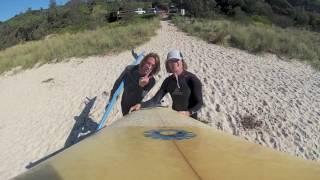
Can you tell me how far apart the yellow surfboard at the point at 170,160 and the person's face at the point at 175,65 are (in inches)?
57.6

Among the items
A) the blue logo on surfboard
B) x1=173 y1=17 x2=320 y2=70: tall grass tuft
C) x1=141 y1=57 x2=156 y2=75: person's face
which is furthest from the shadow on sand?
x1=173 y1=17 x2=320 y2=70: tall grass tuft

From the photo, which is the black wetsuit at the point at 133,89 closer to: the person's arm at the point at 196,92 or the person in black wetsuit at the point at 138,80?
the person in black wetsuit at the point at 138,80

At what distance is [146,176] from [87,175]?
0.28 meters

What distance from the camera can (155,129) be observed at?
9.61 feet

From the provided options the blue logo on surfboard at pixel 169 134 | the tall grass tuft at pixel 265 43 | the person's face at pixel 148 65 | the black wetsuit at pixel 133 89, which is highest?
the person's face at pixel 148 65

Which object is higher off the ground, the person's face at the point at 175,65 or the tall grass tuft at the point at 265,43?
the person's face at the point at 175,65

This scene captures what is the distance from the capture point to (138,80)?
503cm

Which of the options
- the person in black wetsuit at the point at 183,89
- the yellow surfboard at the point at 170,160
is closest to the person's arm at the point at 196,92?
the person in black wetsuit at the point at 183,89

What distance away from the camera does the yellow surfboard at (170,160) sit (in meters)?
1.94

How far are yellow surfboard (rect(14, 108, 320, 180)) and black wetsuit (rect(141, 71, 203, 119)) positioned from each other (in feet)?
4.87

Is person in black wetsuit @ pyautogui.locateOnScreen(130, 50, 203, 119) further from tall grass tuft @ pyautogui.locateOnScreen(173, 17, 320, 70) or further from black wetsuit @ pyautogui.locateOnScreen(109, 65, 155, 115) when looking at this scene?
tall grass tuft @ pyautogui.locateOnScreen(173, 17, 320, 70)

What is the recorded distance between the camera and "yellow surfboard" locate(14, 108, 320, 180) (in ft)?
6.38

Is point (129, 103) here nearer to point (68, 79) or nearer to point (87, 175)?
point (87, 175)

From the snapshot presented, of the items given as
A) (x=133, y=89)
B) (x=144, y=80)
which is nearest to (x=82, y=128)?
(x=133, y=89)
